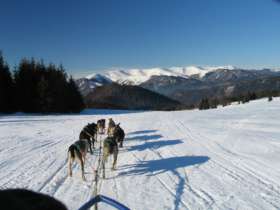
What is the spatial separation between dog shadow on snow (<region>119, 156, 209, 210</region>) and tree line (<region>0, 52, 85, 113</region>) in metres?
33.8

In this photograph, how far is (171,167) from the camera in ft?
32.5

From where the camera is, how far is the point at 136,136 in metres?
17.2

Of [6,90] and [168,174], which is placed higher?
[6,90]

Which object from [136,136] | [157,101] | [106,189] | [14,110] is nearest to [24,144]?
[136,136]

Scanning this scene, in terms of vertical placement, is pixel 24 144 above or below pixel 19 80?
below

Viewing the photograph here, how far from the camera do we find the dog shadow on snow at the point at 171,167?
8.41 metres

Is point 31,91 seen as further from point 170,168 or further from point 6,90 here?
point 170,168

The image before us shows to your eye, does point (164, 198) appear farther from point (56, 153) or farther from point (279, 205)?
point (56, 153)

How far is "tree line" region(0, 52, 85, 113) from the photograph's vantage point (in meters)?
42.8

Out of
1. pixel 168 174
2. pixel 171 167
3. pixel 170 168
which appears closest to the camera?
pixel 168 174

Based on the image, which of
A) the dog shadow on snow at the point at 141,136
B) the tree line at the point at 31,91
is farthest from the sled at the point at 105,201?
the tree line at the point at 31,91

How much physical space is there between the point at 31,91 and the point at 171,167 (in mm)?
38079

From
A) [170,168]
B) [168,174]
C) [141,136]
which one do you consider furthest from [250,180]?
[141,136]

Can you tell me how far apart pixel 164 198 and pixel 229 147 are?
7.25m
